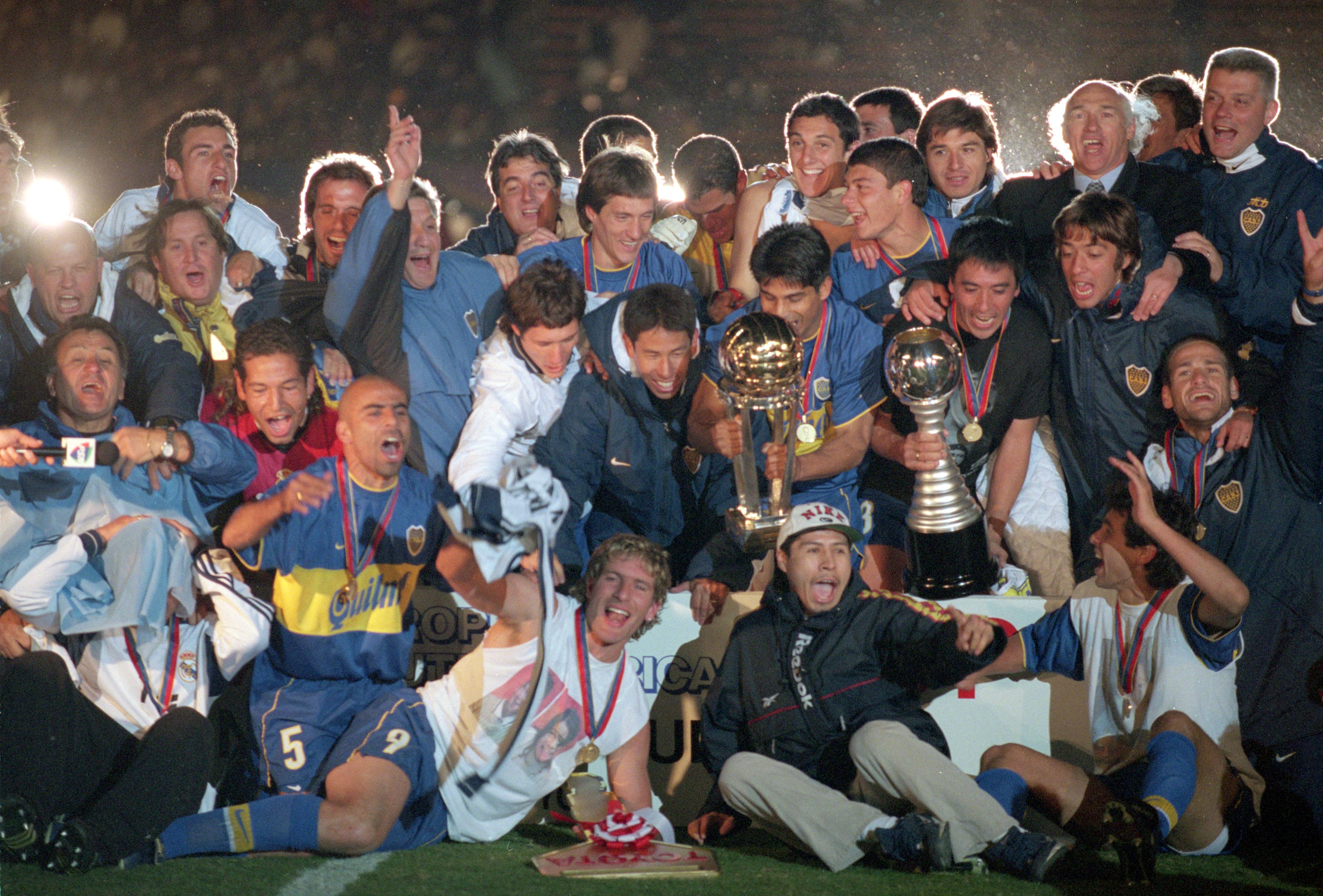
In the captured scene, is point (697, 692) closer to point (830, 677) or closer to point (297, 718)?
point (830, 677)

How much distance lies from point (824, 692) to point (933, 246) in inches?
59.3

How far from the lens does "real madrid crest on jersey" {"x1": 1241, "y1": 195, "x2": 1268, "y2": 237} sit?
376cm

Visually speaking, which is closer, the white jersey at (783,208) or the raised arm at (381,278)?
the raised arm at (381,278)

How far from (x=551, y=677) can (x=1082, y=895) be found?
1411mm

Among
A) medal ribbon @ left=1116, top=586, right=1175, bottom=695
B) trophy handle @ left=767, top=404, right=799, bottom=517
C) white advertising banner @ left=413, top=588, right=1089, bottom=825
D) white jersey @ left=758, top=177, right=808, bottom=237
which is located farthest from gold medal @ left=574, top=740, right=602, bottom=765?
white jersey @ left=758, top=177, right=808, bottom=237

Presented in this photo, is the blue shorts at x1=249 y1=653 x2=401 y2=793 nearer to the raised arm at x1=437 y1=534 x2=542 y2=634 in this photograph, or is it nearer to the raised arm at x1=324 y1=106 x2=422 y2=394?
the raised arm at x1=437 y1=534 x2=542 y2=634

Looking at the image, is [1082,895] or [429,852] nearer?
[1082,895]

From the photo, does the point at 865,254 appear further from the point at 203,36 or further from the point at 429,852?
the point at 203,36

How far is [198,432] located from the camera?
3385 mm

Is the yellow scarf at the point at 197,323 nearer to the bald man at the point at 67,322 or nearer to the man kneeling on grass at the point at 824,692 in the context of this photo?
the bald man at the point at 67,322

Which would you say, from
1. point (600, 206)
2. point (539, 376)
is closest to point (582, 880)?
point (539, 376)

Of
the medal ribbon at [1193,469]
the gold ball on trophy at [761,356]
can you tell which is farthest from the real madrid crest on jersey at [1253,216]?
the gold ball on trophy at [761,356]

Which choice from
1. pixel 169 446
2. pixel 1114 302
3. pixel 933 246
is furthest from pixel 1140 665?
pixel 169 446

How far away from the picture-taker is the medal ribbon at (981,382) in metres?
3.62
